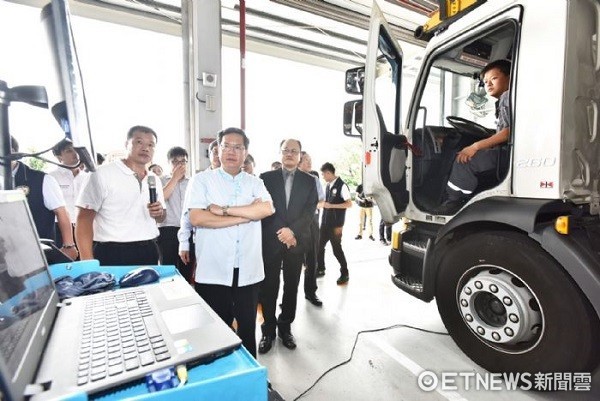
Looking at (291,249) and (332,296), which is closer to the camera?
(291,249)

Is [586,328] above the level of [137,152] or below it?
below

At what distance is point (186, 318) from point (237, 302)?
126cm

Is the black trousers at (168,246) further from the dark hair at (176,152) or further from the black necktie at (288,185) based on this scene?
the black necktie at (288,185)

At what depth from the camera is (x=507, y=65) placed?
7.54 ft

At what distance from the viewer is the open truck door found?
2549 mm

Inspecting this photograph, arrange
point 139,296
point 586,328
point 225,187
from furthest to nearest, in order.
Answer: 1. point 225,187
2. point 586,328
3. point 139,296

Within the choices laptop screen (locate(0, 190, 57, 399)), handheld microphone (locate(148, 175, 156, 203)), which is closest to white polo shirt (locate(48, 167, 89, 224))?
handheld microphone (locate(148, 175, 156, 203))

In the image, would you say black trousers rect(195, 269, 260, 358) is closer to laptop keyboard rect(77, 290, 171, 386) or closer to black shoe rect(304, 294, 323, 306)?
laptop keyboard rect(77, 290, 171, 386)

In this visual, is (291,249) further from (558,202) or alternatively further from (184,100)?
(184,100)

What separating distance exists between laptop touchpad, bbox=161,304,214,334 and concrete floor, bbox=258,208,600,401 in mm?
1381

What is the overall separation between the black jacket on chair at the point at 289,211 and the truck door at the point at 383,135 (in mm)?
552

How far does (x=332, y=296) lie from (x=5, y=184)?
3153mm

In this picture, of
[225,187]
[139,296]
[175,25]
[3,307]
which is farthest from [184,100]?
[3,307]

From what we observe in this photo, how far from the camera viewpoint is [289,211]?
2664 mm
